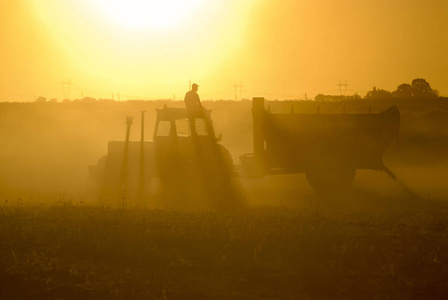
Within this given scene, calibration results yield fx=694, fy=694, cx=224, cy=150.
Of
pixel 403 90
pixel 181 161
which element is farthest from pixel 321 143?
pixel 403 90

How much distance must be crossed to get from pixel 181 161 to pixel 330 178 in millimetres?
5551

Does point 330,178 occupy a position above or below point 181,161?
below

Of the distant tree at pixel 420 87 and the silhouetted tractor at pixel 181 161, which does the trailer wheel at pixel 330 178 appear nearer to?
the silhouetted tractor at pixel 181 161

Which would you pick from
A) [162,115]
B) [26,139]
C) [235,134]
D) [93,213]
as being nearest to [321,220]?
[93,213]

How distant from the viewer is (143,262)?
1082 cm

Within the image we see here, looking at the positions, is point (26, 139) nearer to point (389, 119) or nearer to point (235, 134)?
point (235, 134)

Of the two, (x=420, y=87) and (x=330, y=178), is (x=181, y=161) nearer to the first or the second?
Result: (x=330, y=178)

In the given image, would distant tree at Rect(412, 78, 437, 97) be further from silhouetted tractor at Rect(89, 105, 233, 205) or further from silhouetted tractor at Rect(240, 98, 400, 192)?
silhouetted tractor at Rect(89, 105, 233, 205)

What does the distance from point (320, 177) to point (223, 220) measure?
30.3 feet

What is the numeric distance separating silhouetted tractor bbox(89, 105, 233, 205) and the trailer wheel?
12.3 ft

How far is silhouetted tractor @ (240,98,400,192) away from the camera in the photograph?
2188 centimetres

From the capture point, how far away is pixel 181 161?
774 inches

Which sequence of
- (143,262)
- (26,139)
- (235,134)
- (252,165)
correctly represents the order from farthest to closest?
(26,139)
(235,134)
(252,165)
(143,262)

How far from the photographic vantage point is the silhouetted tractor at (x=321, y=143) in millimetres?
21875
